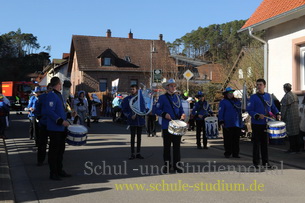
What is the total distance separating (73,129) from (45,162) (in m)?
2.49

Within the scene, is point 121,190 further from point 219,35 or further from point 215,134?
point 219,35

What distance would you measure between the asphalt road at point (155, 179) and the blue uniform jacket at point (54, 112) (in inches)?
41.3

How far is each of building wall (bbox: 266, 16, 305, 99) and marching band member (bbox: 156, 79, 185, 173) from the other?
7.60 metres

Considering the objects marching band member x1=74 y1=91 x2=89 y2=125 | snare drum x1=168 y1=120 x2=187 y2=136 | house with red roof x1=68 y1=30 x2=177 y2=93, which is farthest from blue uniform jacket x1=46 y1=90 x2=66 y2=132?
house with red roof x1=68 y1=30 x2=177 y2=93

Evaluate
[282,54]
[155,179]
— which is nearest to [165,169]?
[155,179]

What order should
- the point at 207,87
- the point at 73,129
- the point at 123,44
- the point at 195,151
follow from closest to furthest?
the point at 73,129
the point at 195,151
the point at 207,87
the point at 123,44

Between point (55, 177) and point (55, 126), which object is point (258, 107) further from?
point (55, 177)

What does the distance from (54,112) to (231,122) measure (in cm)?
525

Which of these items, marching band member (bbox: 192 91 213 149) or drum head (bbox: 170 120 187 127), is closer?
drum head (bbox: 170 120 187 127)

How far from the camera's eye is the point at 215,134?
1244 centimetres

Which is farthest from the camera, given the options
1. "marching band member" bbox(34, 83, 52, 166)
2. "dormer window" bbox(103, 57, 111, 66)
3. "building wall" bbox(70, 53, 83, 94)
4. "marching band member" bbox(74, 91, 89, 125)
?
"building wall" bbox(70, 53, 83, 94)

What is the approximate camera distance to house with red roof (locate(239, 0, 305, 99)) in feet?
47.6

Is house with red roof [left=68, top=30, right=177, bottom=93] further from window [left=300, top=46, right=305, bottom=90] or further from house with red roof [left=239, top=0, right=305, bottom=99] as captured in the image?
window [left=300, top=46, right=305, bottom=90]

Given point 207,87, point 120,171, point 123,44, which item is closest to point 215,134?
point 120,171
